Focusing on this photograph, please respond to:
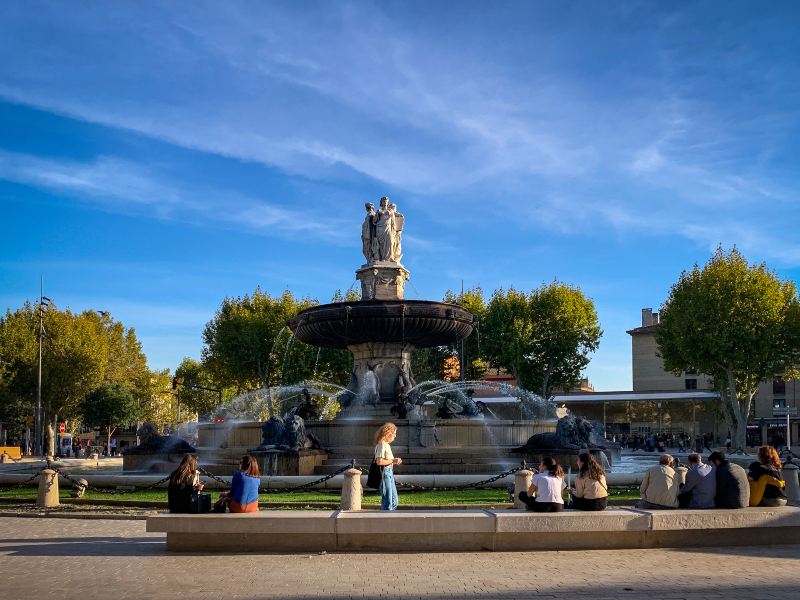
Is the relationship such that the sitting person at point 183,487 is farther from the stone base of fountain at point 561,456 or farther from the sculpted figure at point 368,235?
the sculpted figure at point 368,235

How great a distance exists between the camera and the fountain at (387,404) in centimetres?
1936

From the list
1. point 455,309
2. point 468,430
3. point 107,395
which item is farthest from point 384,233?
point 107,395

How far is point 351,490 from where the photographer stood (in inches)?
459

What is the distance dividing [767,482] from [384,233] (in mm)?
16585

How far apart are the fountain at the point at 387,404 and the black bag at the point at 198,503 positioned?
7856mm

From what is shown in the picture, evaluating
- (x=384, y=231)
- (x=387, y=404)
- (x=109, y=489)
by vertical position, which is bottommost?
(x=109, y=489)

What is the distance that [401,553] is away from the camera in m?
9.98

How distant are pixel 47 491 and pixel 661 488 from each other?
409 inches

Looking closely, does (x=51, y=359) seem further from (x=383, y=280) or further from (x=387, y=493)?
(x=387, y=493)

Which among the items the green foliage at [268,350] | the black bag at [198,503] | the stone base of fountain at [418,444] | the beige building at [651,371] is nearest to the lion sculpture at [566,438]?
the stone base of fountain at [418,444]

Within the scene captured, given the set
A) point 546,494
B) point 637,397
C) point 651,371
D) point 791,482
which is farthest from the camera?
point 651,371

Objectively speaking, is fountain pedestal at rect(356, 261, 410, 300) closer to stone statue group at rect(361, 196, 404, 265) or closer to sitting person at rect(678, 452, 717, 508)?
stone statue group at rect(361, 196, 404, 265)

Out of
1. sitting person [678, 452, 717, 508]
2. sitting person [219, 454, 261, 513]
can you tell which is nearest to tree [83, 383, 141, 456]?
sitting person [219, 454, 261, 513]

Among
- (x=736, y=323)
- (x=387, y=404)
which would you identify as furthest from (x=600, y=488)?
(x=736, y=323)
